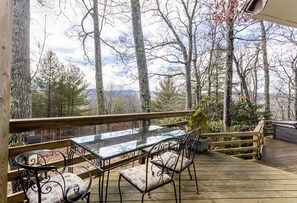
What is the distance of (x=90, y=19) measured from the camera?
284 inches

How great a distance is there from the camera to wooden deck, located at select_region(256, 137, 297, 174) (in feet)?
14.5

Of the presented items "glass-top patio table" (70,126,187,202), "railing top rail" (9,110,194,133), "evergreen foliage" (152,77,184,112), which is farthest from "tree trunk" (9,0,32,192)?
"evergreen foliage" (152,77,184,112)

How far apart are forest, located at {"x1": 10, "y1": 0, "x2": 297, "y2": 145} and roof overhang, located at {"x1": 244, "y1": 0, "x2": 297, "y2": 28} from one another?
12.8 ft

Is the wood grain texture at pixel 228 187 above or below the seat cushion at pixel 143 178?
below

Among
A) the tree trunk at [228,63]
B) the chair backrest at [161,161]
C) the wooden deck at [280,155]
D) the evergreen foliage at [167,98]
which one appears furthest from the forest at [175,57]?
the chair backrest at [161,161]

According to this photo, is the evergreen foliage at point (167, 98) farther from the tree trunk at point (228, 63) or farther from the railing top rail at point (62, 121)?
the railing top rail at point (62, 121)

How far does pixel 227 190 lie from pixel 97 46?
5.89 meters

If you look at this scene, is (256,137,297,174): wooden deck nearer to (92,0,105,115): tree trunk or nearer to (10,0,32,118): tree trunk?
(92,0,105,115): tree trunk

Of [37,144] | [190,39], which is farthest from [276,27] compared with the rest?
[37,144]

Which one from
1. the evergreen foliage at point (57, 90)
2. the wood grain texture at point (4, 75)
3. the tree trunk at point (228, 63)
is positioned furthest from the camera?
the evergreen foliage at point (57, 90)

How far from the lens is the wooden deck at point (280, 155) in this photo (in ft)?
14.5

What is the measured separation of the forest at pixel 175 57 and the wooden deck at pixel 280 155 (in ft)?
3.87

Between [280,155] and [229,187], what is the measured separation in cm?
387

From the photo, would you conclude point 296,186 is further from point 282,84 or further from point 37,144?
point 282,84
